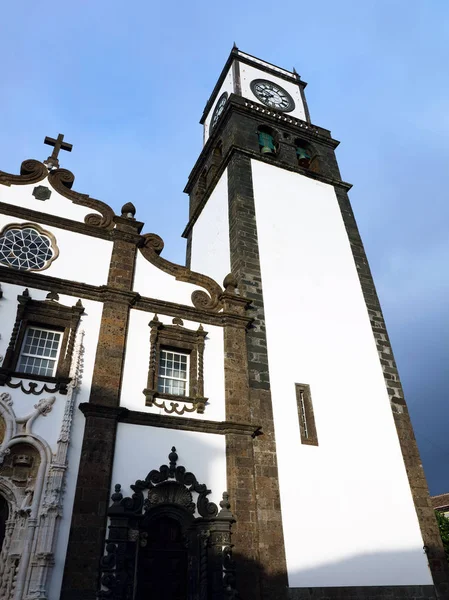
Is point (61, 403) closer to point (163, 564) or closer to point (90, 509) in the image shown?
point (90, 509)

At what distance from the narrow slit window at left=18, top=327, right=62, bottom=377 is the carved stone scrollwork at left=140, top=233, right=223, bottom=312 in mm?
3541

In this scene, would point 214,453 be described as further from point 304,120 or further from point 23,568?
point 304,120

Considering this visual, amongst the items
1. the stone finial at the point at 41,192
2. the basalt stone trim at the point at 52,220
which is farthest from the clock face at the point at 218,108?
the basalt stone trim at the point at 52,220

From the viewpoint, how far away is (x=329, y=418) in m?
12.1

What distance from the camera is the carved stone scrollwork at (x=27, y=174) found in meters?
12.2

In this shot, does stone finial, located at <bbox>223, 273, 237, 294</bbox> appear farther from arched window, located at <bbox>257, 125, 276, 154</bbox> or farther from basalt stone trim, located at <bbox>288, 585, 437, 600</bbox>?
arched window, located at <bbox>257, 125, 276, 154</bbox>

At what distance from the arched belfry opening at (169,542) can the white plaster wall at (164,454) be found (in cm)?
17

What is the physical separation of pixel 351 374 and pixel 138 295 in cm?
647

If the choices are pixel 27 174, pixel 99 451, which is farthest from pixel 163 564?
pixel 27 174

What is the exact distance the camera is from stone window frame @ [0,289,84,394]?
9.59 meters

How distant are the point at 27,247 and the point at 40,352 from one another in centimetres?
286

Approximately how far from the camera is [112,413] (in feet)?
31.8

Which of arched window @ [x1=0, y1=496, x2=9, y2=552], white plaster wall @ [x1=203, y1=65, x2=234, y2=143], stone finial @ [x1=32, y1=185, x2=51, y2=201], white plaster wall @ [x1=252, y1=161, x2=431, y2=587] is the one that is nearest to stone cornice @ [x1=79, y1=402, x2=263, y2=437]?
white plaster wall @ [x1=252, y1=161, x2=431, y2=587]

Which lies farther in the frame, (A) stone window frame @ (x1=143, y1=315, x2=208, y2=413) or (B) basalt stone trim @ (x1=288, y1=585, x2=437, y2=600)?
(A) stone window frame @ (x1=143, y1=315, x2=208, y2=413)
